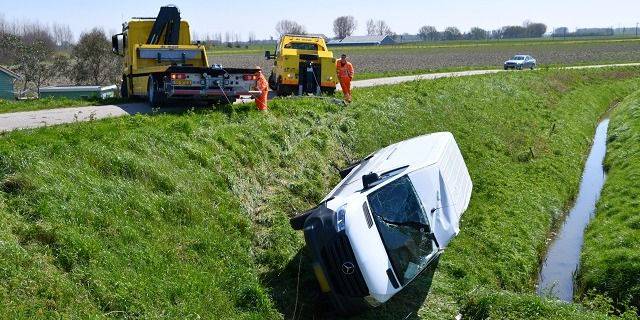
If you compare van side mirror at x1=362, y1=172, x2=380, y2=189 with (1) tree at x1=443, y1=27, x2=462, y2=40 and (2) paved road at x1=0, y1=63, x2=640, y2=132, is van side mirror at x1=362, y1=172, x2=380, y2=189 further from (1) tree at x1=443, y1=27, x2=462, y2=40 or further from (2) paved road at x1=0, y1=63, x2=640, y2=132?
(1) tree at x1=443, y1=27, x2=462, y2=40

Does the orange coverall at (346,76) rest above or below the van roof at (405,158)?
above

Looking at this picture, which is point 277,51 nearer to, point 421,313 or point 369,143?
point 369,143

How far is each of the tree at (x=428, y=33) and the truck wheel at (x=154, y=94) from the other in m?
177

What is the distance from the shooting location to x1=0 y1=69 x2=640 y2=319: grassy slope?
819 cm

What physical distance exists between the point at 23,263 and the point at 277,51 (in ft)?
59.7

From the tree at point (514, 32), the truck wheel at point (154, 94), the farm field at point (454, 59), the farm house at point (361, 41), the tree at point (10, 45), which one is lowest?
the truck wheel at point (154, 94)

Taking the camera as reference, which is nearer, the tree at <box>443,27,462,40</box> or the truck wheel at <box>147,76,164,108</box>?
the truck wheel at <box>147,76,164,108</box>

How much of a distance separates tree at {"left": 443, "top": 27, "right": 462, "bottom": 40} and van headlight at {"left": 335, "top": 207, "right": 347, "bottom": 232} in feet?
593

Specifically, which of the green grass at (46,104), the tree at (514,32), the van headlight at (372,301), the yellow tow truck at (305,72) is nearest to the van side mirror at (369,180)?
the van headlight at (372,301)

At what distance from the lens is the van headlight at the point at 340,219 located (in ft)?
30.7

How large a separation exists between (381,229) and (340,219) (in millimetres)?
775

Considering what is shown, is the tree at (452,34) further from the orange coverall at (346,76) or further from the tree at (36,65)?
the orange coverall at (346,76)

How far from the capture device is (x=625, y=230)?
14.3 meters

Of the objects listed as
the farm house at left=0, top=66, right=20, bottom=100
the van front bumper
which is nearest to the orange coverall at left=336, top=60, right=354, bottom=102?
the van front bumper
